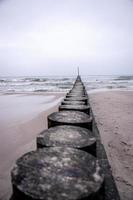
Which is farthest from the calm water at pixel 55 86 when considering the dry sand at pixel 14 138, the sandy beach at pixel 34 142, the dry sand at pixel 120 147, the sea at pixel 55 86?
the dry sand at pixel 120 147

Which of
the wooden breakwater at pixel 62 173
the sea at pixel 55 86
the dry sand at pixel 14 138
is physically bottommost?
the dry sand at pixel 14 138

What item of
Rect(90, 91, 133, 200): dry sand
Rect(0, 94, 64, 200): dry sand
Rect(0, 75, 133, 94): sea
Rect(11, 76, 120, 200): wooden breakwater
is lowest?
Rect(90, 91, 133, 200): dry sand

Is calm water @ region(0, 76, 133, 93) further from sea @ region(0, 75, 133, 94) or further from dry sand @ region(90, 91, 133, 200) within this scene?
dry sand @ region(90, 91, 133, 200)

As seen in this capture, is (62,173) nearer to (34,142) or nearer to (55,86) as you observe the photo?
(34,142)

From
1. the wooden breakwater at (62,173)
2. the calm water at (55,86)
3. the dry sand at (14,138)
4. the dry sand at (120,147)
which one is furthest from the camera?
the calm water at (55,86)

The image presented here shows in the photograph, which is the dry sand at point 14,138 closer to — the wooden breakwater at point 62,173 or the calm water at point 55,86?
the wooden breakwater at point 62,173

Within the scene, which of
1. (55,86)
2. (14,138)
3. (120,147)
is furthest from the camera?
(55,86)

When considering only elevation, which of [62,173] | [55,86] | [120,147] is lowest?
[120,147]

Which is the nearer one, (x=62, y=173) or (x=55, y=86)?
(x=62, y=173)

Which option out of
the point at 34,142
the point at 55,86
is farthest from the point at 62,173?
the point at 55,86

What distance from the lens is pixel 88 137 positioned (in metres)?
1.74

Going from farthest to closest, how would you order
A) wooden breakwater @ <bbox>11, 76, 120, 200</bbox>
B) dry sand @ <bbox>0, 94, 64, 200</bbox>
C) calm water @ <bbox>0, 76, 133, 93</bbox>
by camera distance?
calm water @ <bbox>0, 76, 133, 93</bbox>, dry sand @ <bbox>0, 94, 64, 200</bbox>, wooden breakwater @ <bbox>11, 76, 120, 200</bbox>

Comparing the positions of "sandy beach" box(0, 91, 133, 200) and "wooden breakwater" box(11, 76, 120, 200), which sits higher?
"wooden breakwater" box(11, 76, 120, 200)

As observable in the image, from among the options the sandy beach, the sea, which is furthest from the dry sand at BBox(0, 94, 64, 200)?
the sea
